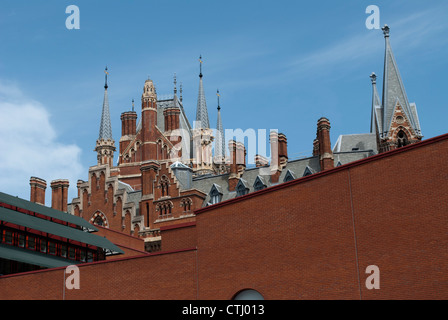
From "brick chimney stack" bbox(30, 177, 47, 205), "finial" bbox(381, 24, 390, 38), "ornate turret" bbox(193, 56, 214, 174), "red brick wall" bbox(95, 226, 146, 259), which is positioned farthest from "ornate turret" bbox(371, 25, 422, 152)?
"brick chimney stack" bbox(30, 177, 47, 205)

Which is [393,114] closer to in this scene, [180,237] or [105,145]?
[180,237]

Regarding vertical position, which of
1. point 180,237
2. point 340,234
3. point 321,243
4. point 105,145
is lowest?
point 321,243

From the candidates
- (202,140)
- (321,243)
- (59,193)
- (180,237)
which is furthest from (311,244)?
(202,140)

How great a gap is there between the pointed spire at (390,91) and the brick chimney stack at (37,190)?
37.4m

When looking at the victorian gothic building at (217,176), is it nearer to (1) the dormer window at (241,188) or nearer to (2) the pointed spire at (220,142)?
(1) the dormer window at (241,188)

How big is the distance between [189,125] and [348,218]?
79070mm

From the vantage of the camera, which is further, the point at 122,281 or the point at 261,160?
the point at 261,160

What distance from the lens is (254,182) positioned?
67.9 m

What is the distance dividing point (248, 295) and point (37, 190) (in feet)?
164

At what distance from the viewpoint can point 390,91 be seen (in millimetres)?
67750

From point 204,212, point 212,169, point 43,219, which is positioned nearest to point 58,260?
point 43,219

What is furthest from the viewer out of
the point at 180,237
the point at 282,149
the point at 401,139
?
the point at 282,149

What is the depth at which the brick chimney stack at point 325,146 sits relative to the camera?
209 ft
